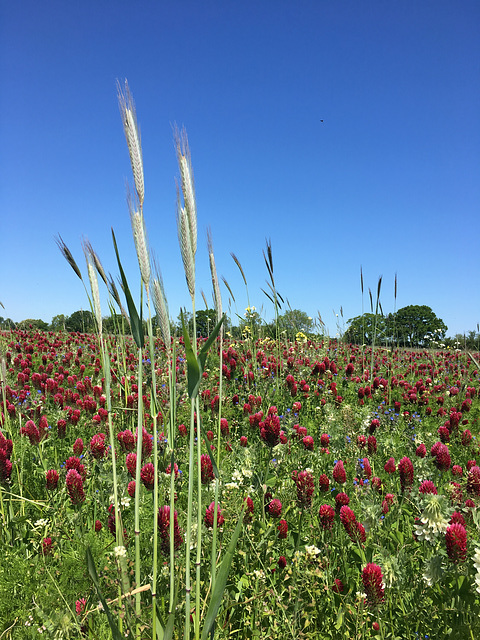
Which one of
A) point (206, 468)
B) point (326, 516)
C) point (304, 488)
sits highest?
point (206, 468)

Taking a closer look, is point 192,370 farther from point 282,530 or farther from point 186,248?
point 282,530

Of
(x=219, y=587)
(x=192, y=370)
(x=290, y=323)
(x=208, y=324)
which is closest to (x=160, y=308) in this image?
(x=192, y=370)

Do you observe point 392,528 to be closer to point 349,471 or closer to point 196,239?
point 349,471

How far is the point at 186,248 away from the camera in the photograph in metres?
1.22

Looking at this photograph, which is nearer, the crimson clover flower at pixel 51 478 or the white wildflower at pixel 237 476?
the white wildflower at pixel 237 476

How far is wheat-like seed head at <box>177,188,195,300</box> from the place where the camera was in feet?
4.00

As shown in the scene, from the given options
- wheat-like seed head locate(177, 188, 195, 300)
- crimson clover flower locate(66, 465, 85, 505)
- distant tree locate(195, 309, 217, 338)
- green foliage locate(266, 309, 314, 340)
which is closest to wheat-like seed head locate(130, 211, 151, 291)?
wheat-like seed head locate(177, 188, 195, 300)

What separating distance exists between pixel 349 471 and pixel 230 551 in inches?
106

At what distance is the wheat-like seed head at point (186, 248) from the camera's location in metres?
1.22

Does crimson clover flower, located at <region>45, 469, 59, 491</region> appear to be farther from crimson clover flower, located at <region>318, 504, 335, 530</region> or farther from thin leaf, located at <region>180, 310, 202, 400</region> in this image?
thin leaf, located at <region>180, 310, 202, 400</region>

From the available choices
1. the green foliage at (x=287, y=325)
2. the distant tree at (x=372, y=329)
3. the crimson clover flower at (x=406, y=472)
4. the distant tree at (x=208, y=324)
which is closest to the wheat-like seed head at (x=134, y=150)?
the distant tree at (x=208, y=324)

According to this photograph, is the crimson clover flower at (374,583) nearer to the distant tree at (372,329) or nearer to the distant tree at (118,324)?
the distant tree at (118,324)

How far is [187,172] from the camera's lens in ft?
4.18

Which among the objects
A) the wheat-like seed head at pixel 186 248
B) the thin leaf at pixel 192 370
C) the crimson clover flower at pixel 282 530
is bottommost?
the crimson clover flower at pixel 282 530
